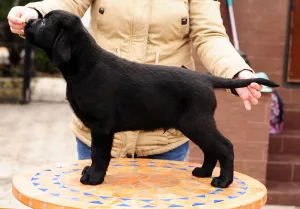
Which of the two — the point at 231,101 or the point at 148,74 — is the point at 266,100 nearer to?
the point at 231,101

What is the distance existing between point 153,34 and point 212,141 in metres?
0.72

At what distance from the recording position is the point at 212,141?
2.34 metres

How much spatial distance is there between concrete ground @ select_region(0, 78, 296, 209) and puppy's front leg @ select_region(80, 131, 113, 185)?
3210mm

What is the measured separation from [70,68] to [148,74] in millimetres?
314

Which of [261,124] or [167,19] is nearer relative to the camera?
[167,19]

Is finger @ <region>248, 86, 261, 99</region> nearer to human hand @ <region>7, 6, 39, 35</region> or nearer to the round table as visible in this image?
the round table

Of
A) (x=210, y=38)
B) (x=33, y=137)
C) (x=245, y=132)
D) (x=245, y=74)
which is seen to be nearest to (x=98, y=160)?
(x=245, y=74)

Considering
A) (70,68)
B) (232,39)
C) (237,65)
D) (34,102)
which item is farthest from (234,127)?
(34,102)

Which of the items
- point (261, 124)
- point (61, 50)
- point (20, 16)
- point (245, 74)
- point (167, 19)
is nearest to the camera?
point (61, 50)

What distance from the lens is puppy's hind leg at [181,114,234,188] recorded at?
7.63 ft

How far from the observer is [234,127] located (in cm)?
546

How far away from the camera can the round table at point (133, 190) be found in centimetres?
213

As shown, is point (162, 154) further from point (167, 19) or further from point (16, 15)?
point (16, 15)

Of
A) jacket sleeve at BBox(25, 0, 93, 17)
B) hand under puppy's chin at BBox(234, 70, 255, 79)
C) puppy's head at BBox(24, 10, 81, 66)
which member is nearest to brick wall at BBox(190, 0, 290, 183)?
jacket sleeve at BBox(25, 0, 93, 17)
